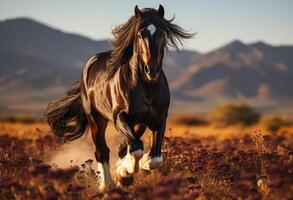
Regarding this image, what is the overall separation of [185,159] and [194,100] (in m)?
170

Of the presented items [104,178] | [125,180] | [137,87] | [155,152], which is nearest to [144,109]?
[137,87]

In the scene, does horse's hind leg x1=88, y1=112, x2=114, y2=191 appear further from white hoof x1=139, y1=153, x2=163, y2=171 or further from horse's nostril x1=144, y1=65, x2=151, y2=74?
horse's nostril x1=144, y1=65, x2=151, y2=74

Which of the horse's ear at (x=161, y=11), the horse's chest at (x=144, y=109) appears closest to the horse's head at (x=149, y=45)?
the horse's ear at (x=161, y=11)

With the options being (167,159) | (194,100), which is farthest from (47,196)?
(194,100)

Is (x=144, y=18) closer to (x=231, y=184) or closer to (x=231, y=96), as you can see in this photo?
(x=231, y=184)

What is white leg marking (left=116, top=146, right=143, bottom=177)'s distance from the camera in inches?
301

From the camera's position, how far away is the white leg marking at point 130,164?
25.1ft

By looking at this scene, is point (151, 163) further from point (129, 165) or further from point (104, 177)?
point (104, 177)

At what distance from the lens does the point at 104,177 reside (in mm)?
9266

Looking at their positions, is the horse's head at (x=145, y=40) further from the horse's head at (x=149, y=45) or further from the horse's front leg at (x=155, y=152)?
the horse's front leg at (x=155, y=152)

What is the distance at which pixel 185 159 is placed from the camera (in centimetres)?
1055

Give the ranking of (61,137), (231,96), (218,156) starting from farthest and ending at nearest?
(231,96)
(61,137)
(218,156)

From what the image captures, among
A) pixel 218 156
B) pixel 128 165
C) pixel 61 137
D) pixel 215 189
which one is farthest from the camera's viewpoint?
pixel 61 137

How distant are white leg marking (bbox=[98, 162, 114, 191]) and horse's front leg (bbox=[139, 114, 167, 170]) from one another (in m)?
1.05
